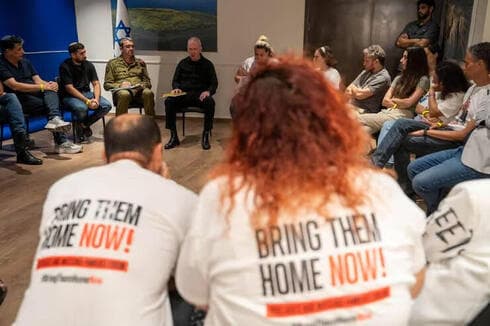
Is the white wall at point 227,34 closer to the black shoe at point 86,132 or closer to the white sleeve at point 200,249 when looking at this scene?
the black shoe at point 86,132

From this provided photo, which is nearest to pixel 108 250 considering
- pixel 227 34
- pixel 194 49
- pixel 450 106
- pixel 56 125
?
pixel 450 106

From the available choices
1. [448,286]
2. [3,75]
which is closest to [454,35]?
[448,286]

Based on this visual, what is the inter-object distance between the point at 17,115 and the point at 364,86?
3.36 meters

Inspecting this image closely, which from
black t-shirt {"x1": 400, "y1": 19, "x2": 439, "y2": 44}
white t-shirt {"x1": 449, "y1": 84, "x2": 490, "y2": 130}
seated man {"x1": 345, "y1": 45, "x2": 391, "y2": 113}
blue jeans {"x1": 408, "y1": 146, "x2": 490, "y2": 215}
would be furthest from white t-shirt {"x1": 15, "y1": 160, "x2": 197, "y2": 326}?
black t-shirt {"x1": 400, "y1": 19, "x2": 439, "y2": 44}

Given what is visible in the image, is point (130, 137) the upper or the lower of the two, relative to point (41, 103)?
upper

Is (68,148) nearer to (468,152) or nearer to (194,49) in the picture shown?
(194,49)

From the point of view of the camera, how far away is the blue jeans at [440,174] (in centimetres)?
251

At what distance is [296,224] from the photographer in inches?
34.6

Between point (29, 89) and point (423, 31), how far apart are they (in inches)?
171

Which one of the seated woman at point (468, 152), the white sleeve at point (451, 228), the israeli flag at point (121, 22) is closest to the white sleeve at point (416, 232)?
the white sleeve at point (451, 228)

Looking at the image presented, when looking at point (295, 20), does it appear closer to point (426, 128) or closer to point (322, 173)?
point (426, 128)

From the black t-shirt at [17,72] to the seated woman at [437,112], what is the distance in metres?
3.72

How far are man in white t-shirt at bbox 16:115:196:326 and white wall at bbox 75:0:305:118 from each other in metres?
5.18

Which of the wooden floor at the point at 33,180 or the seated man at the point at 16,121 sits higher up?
the seated man at the point at 16,121
